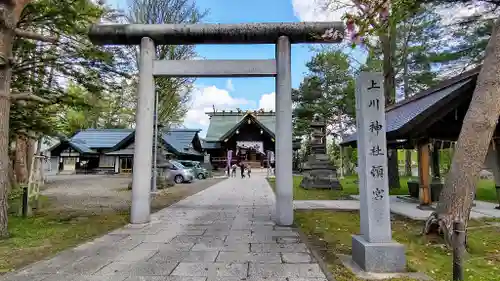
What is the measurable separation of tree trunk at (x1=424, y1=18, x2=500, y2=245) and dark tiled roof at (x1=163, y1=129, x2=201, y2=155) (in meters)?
24.8

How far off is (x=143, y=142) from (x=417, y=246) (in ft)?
18.4

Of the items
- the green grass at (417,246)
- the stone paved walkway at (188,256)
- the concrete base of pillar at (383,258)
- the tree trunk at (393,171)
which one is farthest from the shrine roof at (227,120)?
the concrete base of pillar at (383,258)

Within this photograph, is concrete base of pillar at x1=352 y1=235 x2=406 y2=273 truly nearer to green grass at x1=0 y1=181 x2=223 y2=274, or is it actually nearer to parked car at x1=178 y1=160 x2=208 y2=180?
green grass at x1=0 y1=181 x2=223 y2=274

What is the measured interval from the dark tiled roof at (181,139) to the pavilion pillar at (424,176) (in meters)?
22.1

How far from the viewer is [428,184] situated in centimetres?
881

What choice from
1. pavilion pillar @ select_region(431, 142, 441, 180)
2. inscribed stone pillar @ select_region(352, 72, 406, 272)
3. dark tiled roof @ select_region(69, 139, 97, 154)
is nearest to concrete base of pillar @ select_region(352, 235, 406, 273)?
inscribed stone pillar @ select_region(352, 72, 406, 272)

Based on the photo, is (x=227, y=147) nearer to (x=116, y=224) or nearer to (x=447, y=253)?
(x=116, y=224)

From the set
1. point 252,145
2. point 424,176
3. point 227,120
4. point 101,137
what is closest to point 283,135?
point 424,176

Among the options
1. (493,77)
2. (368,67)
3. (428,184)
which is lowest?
(428,184)

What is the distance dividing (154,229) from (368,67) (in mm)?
12806

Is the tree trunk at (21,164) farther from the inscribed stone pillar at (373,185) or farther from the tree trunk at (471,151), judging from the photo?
the tree trunk at (471,151)

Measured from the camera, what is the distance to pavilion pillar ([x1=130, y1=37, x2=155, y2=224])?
21.9ft

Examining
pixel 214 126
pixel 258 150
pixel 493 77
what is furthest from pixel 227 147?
pixel 493 77

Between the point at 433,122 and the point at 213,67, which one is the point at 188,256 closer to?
the point at 213,67
